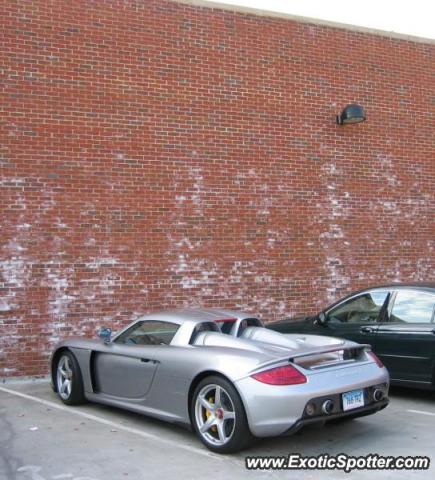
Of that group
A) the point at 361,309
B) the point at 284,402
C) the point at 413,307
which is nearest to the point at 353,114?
the point at 361,309

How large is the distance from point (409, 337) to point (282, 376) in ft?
8.94

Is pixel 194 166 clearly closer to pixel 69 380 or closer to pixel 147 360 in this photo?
pixel 69 380

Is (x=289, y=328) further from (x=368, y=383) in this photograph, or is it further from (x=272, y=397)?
(x=272, y=397)

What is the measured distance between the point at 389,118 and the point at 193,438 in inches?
333

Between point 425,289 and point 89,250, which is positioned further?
point 89,250

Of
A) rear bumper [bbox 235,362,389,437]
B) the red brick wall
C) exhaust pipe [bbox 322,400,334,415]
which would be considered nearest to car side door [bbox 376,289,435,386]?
rear bumper [bbox 235,362,389,437]

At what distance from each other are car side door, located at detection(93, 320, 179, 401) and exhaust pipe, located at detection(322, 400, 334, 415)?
1688 millimetres

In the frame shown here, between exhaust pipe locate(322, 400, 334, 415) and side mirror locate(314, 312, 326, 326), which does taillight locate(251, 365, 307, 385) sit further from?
side mirror locate(314, 312, 326, 326)

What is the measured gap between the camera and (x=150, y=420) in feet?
21.2

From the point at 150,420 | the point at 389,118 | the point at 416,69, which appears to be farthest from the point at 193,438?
the point at 416,69

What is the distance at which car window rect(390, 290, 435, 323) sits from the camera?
285 inches

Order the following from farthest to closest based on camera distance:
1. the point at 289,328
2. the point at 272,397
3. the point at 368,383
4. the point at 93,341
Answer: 1. the point at 289,328
2. the point at 93,341
3. the point at 368,383
4. the point at 272,397

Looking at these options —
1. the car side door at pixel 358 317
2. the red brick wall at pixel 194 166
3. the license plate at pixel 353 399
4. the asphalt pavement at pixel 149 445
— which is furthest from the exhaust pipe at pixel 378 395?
the red brick wall at pixel 194 166

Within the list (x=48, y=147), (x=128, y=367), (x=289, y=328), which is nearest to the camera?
(x=128, y=367)
